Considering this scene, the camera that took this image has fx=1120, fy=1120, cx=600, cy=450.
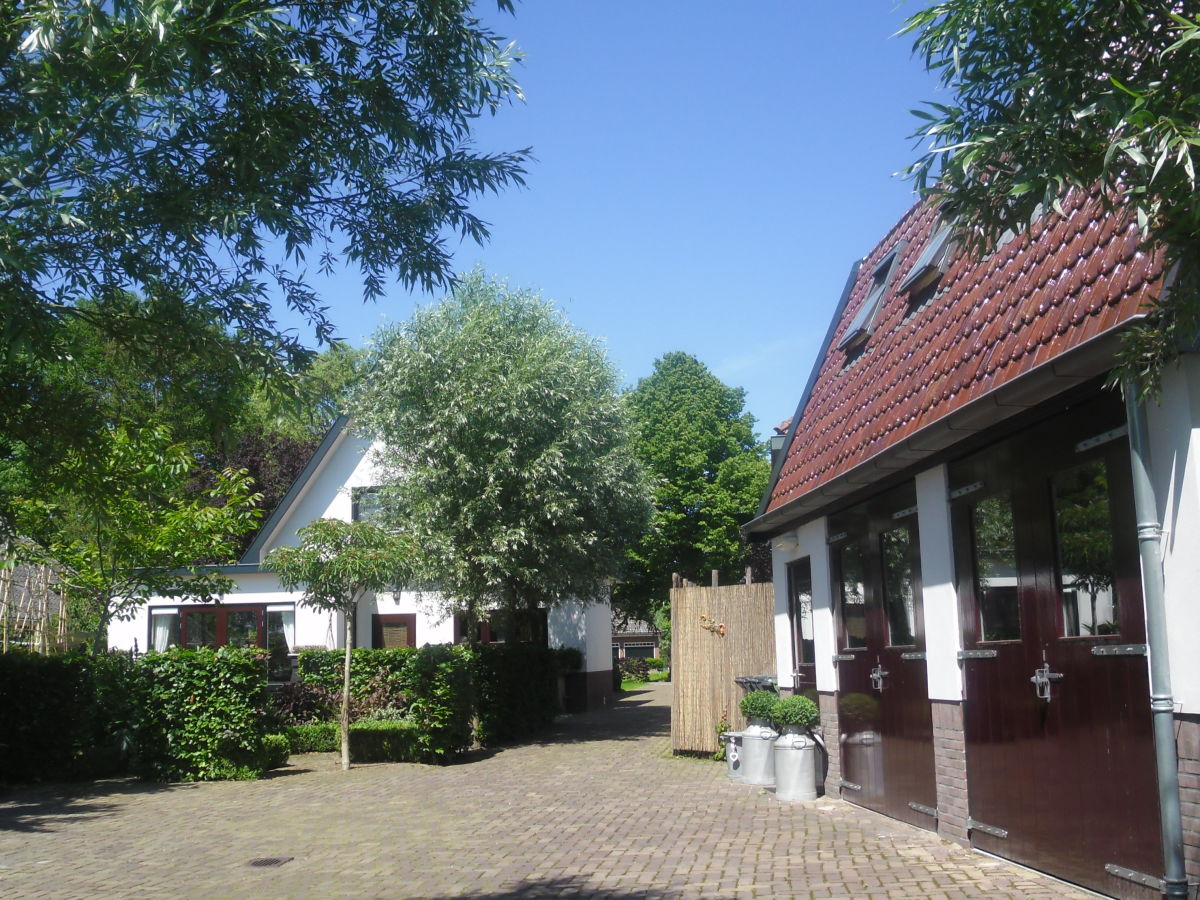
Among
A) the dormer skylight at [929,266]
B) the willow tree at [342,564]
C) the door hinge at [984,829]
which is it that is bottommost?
the door hinge at [984,829]

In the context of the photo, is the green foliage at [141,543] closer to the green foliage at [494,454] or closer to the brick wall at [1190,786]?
the green foliage at [494,454]

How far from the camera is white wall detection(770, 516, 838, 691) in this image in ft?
40.3

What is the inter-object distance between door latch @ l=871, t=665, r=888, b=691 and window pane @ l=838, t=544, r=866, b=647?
515 millimetres

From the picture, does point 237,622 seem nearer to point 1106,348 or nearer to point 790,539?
point 790,539

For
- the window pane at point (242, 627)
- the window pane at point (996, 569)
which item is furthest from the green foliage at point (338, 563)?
the window pane at point (242, 627)

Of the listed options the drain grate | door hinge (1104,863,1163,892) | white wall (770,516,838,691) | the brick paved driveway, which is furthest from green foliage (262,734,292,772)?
door hinge (1104,863,1163,892)

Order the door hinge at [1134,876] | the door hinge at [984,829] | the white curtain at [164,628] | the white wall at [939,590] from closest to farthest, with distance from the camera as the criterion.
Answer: the door hinge at [1134,876] < the door hinge at [984,829] < the white wall at [939,590] < the white curtain at [164,628]

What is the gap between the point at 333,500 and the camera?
92.1 feet

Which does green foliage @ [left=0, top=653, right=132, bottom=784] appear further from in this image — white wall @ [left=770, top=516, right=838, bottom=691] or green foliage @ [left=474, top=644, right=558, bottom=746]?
white wall @ [left=770, top=516, right=838, bottom=691]

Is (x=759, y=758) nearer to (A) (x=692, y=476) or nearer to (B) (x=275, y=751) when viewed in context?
(B) (x=275, y=751)

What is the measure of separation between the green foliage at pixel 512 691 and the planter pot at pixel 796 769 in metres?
7.76

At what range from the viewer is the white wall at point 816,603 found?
12281mm

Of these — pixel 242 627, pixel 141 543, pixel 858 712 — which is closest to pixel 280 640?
pixel 242 627

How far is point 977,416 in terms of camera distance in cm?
756
